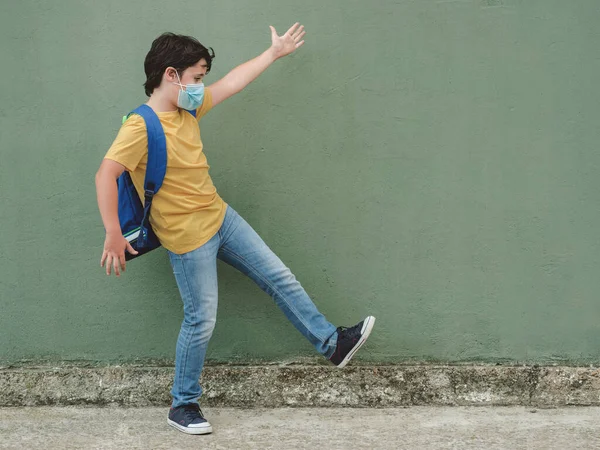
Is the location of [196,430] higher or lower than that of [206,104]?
lower

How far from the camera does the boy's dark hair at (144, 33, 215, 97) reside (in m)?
3.33

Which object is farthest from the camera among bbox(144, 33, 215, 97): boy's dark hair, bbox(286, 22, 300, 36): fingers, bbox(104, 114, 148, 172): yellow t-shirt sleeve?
bbox(286, 22, 300, 36): fingers

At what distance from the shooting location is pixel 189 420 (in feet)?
11.3

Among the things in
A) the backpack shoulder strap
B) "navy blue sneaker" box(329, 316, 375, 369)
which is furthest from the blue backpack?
"navy blue sneaker" box(329, 316, 375, 369)

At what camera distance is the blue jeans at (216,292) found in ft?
11.3

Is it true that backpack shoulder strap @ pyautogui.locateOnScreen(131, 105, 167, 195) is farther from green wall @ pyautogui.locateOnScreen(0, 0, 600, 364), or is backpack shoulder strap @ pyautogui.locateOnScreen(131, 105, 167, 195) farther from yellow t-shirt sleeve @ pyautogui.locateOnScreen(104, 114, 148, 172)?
green wall @ pyautogui.locateOnScreen(0, 0, 600, 364)

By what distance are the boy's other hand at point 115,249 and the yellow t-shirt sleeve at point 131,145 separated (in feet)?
0.94

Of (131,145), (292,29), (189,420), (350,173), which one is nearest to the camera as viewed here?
(131,145)

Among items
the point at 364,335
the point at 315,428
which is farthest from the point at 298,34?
the point at 315,428

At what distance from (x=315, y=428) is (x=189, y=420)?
0.55 m

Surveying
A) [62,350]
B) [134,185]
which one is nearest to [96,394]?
[62,350]

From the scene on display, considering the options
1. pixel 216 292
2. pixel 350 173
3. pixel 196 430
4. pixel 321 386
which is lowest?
pixel 196 430

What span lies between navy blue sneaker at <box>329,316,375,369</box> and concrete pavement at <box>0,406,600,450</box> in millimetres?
299

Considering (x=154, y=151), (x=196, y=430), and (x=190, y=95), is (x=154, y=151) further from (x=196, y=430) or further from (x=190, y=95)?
(x=196, y=430)
